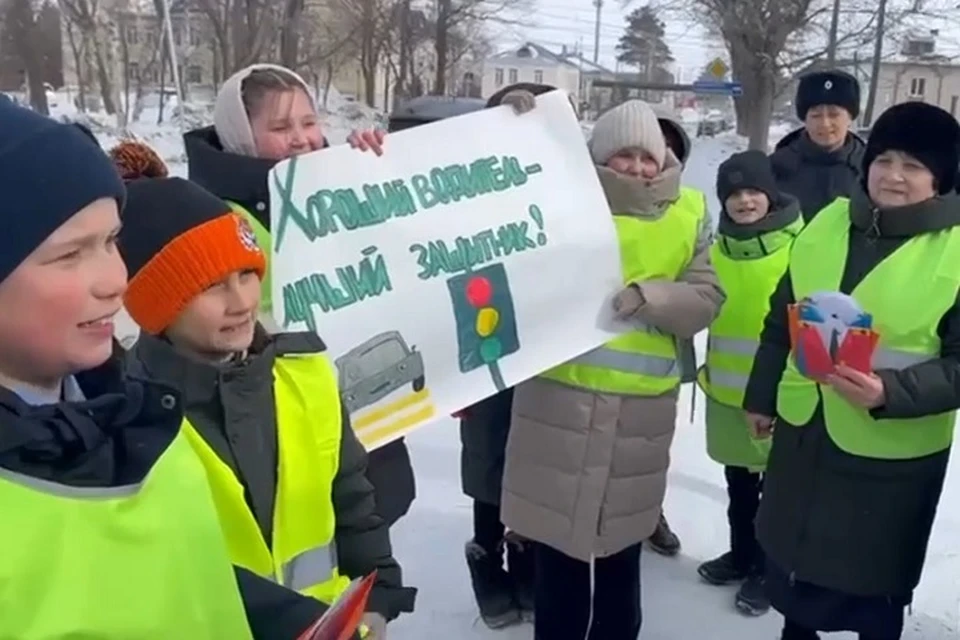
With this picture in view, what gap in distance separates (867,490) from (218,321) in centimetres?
170

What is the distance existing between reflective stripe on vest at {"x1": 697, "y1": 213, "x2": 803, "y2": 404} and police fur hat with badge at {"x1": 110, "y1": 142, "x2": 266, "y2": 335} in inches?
86.7

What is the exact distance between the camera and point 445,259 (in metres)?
2.79

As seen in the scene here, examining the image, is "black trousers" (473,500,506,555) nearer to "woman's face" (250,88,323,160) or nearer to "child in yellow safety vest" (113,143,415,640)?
"woman's face" (250,88,323,160)

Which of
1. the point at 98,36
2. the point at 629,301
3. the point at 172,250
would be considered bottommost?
the point at 629,301

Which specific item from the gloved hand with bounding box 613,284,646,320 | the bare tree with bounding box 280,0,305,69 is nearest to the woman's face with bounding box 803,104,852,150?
the gloved hand with bounding box 613,284,646,320

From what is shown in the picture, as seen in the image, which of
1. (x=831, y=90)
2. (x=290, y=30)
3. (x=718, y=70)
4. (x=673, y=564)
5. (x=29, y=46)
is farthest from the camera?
(x=290, y=30)

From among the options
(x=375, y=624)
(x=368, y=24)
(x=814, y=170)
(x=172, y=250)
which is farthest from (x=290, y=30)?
(x=375, y=624)

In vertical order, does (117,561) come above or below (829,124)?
below

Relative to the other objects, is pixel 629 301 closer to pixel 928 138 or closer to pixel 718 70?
pixel 928 138

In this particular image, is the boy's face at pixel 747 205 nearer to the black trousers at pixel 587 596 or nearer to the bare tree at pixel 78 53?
the black trousers at pixel 587 596

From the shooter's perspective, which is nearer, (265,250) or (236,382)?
(236,382)

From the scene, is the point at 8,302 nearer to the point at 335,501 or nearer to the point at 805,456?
the point at 335,501

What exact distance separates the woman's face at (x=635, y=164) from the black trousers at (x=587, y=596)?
1.04 m

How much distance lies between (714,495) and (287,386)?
3.10 meters
